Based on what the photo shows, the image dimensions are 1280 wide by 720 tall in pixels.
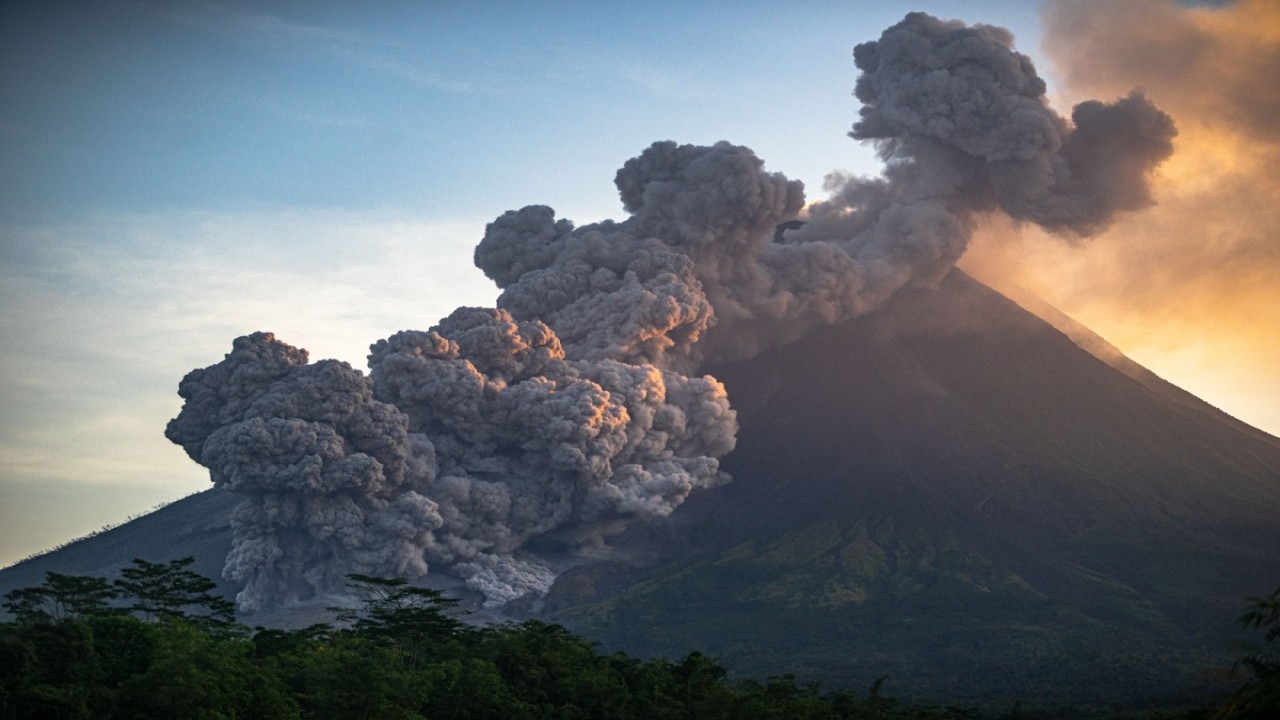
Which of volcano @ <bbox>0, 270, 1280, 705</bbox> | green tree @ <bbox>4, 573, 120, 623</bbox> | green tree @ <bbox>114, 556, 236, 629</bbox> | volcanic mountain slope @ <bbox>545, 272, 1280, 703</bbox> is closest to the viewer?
green tree @ <bbox>4, 573, 120, 623</bbox>

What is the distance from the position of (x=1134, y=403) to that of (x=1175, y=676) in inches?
1927

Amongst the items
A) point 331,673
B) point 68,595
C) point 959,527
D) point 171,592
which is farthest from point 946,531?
point 331,673

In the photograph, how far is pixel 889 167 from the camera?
114 m

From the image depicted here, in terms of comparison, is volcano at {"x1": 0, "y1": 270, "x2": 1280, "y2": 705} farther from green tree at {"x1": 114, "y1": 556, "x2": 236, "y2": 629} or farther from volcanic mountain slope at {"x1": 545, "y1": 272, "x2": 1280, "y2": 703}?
green tree at {"x1": 114, "y1": 556, "x2": 236, "y2": 629}

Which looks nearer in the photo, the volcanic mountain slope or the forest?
the forest

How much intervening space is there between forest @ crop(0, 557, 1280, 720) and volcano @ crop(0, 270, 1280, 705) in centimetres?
2459

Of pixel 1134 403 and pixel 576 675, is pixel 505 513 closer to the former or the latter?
pixel 576 675

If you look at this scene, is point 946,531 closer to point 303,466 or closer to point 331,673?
point 303,466

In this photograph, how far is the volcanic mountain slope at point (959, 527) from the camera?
86812 millimetres

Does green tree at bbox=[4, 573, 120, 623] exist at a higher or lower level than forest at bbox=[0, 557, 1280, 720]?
higher

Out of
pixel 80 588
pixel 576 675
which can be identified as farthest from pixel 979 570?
pixel 80 588

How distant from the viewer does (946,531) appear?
10512cm

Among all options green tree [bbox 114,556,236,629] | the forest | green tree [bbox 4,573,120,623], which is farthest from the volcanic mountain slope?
green tree [bbox 4,573,120,623]

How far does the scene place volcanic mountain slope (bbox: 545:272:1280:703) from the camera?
86812 millimetres
